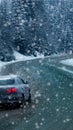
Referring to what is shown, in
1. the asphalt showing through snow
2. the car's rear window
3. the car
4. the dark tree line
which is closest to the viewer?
the asphalt showing through snow

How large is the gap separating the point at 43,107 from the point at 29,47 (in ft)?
235

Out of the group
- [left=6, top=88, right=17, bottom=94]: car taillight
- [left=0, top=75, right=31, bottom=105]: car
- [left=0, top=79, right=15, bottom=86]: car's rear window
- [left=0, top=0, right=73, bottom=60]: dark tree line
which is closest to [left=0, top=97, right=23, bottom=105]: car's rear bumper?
[left=0, top=75, right=31, bottom=105]: car

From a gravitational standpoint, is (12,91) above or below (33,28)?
above

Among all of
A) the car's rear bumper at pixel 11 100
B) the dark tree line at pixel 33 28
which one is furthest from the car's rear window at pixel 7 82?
the dark tree line at pixel 33 28

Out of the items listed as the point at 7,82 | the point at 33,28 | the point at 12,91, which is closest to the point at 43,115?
the point at 12,91

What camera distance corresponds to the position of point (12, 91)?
1675 centimetres

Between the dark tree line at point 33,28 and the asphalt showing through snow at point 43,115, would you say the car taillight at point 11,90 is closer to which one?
the asphalt showing through snow at point 43,115

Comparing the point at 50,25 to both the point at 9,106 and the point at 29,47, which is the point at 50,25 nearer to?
the point at 29,47

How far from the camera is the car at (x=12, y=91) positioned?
16.6 m

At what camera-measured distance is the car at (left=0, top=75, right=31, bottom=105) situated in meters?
16.6

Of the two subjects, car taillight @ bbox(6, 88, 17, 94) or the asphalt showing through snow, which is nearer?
the asphalt showing through snow

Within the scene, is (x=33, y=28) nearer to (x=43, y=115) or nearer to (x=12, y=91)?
(x=12, y=91)

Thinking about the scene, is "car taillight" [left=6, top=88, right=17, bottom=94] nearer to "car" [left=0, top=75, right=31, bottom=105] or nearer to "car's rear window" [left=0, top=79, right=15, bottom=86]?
"car" [left=0, top=75, right=31, bottom=105]

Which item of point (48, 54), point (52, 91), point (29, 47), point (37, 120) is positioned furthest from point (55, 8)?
point (37, 120)
